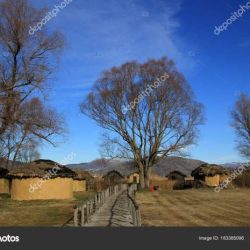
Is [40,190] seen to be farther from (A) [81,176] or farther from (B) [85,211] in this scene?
(A) [81,176]

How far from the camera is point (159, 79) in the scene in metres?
53.9

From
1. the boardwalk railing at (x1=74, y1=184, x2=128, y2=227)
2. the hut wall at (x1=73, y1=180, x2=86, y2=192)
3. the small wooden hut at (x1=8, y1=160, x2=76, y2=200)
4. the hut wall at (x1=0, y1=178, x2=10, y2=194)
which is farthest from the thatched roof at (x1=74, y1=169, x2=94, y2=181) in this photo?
the boardwalk railing at (x1=74, y1=184, x2=128, y2=227)

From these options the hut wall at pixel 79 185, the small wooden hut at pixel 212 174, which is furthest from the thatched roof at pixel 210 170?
the hut wall at pixel 79 185

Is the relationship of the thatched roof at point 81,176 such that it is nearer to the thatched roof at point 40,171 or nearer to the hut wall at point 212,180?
the hut wall at point 212,180

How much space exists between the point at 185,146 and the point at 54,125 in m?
24.2

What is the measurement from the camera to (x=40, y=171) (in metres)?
40.2

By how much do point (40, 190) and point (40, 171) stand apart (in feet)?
5.72

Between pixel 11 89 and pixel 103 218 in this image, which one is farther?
pixel 11 89

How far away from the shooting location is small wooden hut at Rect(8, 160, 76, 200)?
3953 cm

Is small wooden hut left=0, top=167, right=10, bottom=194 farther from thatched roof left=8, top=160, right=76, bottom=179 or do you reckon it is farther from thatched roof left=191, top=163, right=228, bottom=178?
thatched roof left=191, top=163, right=228, bottom=178

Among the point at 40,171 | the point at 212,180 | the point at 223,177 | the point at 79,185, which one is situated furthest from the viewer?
the point at 223,177

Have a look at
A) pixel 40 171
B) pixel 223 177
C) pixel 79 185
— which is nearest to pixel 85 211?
pixel 40 171
